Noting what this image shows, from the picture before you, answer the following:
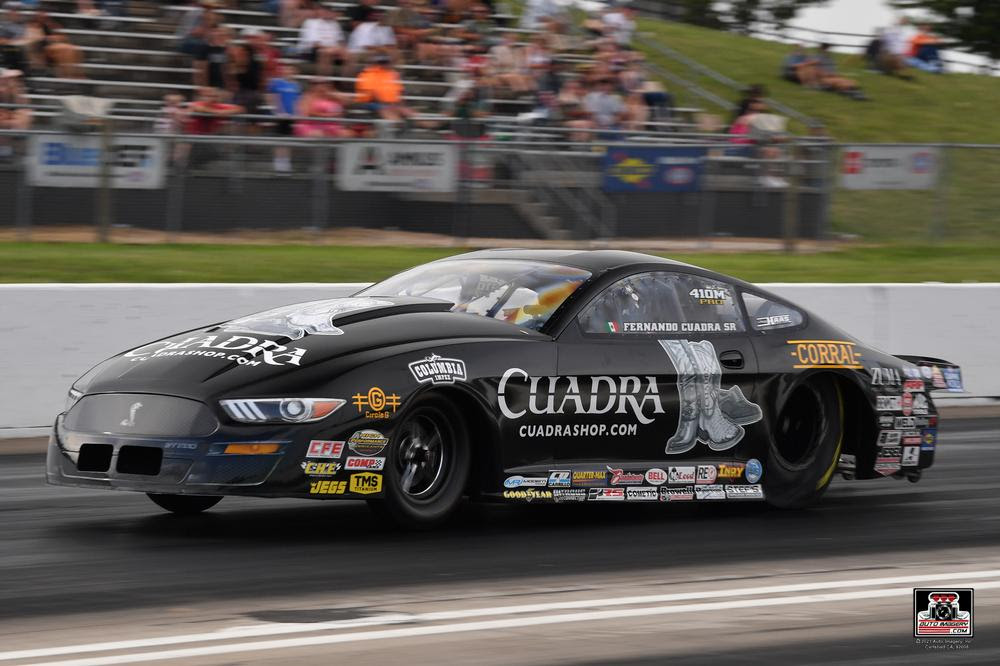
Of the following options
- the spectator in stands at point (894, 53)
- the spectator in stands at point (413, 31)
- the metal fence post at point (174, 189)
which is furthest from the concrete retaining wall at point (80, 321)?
the spectator in stands at point (894, 53)

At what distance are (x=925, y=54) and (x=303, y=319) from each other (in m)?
23.3

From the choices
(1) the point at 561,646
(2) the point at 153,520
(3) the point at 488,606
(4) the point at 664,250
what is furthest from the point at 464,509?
(4) the point at 664,250

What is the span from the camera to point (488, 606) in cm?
561

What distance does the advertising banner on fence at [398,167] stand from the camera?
1448 centimetres

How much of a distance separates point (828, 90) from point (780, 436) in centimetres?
1768

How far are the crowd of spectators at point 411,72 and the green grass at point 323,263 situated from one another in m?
1.65

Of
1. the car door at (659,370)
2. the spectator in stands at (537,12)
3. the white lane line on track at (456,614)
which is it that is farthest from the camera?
the spectator in stands at (537,12)

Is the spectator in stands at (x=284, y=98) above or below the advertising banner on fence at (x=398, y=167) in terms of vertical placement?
above

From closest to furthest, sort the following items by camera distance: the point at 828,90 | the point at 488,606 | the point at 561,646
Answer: the point at 561,646
the point at 488,606
the point at 828,90

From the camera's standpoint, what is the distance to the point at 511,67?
18125 millimetres

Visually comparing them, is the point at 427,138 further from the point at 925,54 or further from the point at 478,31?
the point at 925,54

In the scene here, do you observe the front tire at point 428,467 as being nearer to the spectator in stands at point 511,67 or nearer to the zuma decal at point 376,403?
the zuma decal at point 376,403

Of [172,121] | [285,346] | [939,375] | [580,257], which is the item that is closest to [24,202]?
[172,121]

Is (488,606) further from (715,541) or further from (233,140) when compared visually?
(233,140)
